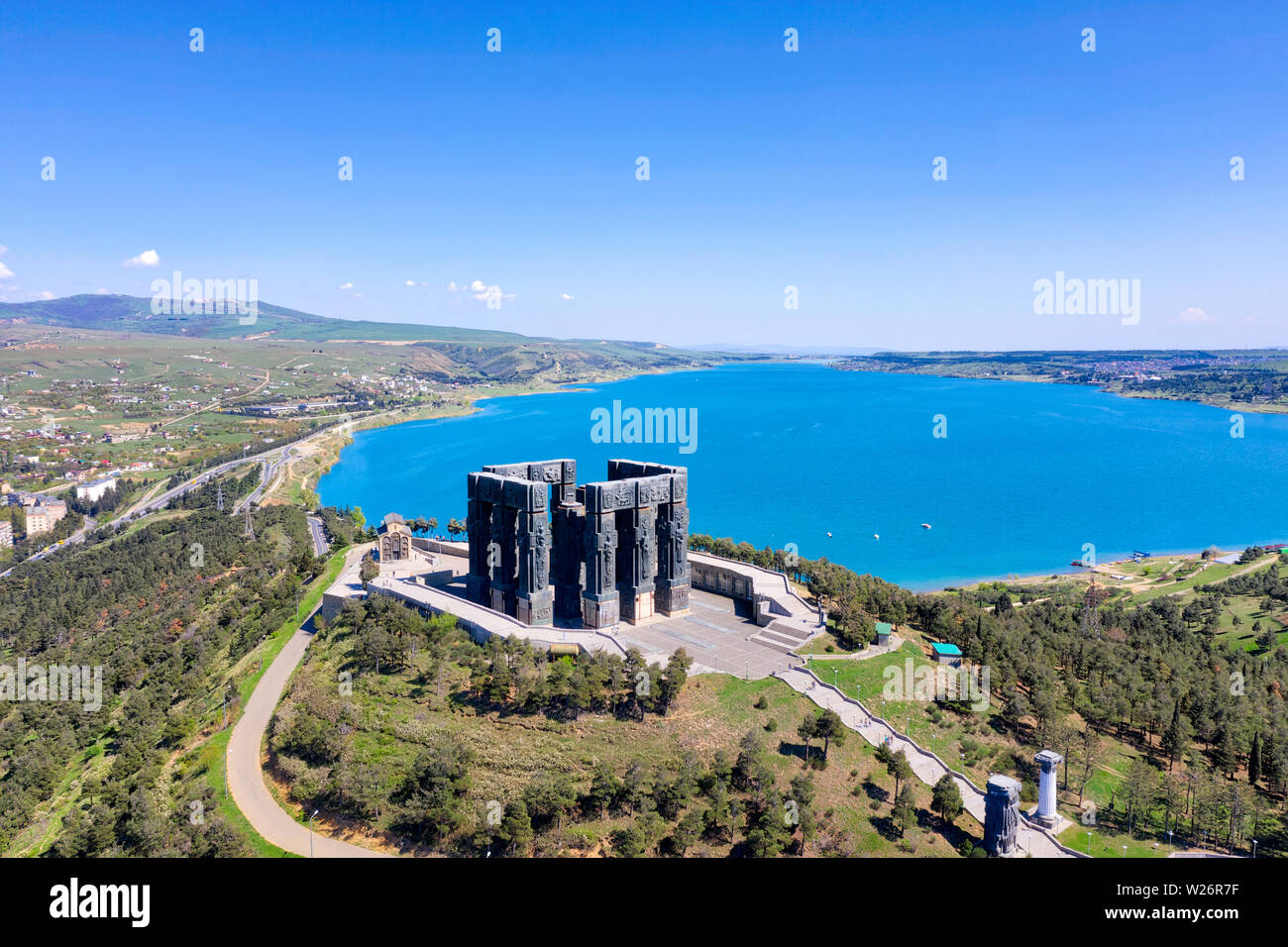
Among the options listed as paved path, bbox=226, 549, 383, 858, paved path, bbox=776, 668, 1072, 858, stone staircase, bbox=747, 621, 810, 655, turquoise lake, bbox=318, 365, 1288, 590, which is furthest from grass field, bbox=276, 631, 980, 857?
turquoise lake, bbox=318, 365, 1288, 590

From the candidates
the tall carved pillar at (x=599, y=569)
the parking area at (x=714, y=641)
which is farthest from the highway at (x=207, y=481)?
the parking area at (x=714, y=641)

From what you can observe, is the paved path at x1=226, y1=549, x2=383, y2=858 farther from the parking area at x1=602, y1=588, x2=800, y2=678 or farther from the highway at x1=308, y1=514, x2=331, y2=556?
the highway at x1=308, y1=514, x2=331, y2=556

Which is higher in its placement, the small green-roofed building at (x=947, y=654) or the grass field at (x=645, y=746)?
the small green-roofed building at (x=947, y=654)

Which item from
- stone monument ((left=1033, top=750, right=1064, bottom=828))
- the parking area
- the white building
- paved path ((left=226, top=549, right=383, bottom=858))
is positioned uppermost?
the white building

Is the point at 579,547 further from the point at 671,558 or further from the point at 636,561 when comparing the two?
the point at 671,558

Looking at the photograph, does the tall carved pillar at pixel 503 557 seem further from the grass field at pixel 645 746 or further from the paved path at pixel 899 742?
the paved path at pixel 899 742
